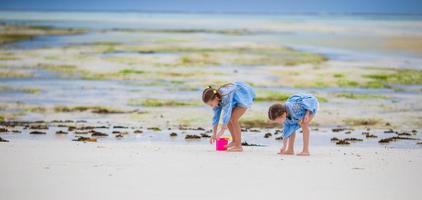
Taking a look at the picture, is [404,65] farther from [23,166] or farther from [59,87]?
[23,166]

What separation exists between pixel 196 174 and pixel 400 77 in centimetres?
2152

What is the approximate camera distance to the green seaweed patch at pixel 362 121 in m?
17.3

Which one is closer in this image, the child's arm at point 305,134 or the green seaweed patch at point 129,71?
the child's arm at point 305,134

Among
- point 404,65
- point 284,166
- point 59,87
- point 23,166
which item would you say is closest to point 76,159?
point 23,166

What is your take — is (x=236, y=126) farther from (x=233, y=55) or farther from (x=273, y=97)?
(x=233, y=55)

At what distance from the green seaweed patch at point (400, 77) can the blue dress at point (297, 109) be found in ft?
55.8

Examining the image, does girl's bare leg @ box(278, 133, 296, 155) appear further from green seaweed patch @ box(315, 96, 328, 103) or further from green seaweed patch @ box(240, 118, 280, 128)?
green seaweed patch @ box(315, 96, 328, 103)

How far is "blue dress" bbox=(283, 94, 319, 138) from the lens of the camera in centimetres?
1085

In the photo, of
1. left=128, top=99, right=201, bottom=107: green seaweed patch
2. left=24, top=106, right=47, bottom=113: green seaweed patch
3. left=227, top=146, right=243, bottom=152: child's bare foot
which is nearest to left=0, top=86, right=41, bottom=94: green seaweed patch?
left=24, top=106, right=47, bottom=113: green seaweed patch

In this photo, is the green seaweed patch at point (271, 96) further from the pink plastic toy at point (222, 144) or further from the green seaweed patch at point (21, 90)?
the pink plastic toy at point (222, 144)

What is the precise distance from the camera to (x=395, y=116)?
18.5 metres

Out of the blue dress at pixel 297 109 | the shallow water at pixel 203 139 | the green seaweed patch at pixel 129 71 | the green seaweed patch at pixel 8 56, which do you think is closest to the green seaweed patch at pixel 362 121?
the shallow water at pixel 203 139

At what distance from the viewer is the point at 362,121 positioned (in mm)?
17656

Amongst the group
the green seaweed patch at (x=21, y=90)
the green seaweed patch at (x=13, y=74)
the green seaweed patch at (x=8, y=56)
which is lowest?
the green seaweed patch at (x=21, y=90)
